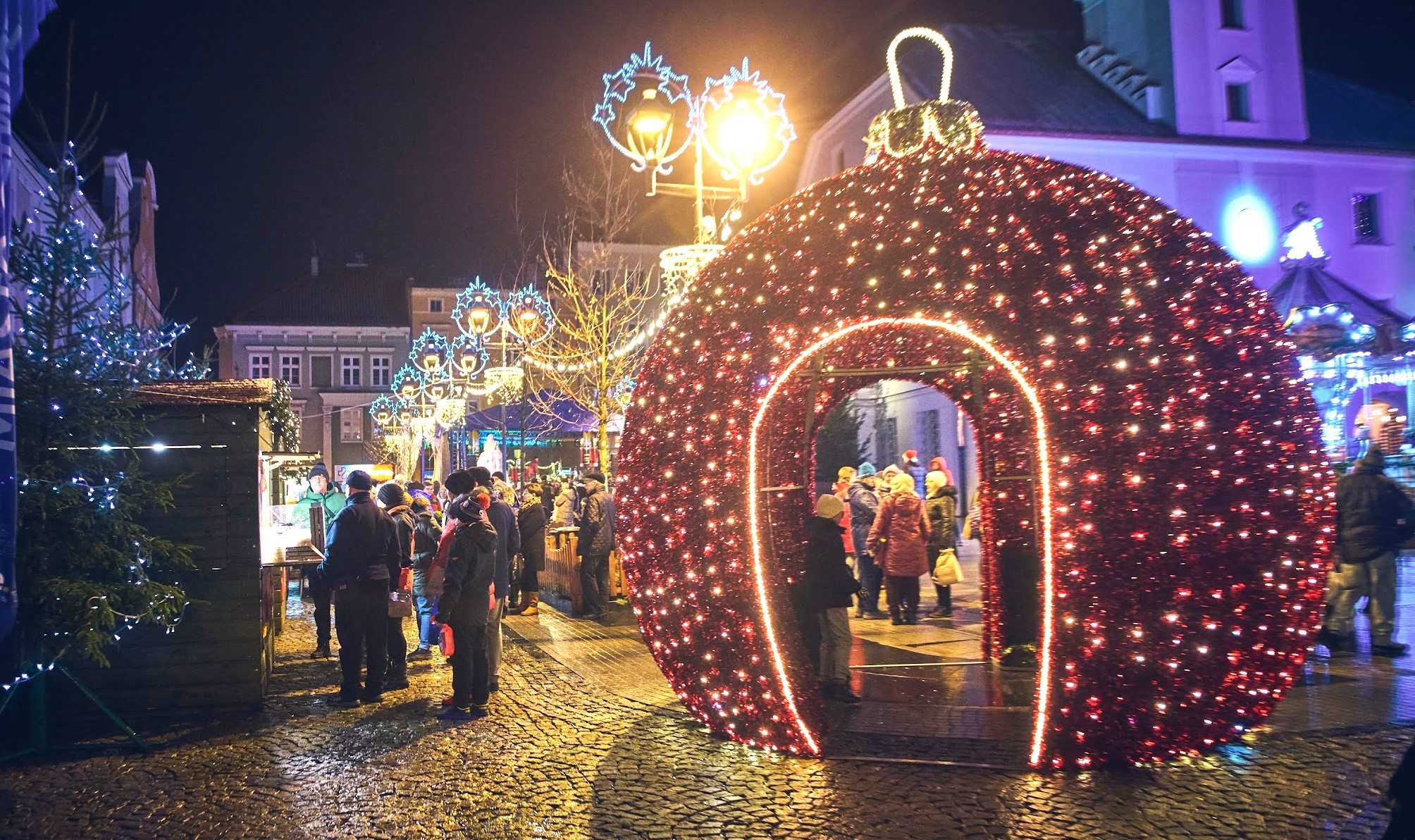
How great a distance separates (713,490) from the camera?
6523mm

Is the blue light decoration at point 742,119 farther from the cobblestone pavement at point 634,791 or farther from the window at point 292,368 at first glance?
the window at point 292,368

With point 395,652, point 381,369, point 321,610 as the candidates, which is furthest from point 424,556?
point 381,369

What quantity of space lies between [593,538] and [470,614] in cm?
538

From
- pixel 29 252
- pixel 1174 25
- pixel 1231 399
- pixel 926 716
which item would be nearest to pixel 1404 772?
pixel 1231 399

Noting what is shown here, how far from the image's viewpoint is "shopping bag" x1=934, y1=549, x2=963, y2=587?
12.1 meters

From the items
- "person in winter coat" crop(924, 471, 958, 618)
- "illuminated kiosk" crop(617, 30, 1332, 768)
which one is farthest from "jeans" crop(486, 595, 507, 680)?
"person in winter coat" crop(924, 471, 958, 618)

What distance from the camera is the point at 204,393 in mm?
8477

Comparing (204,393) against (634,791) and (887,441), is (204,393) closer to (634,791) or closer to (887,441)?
(634,791)

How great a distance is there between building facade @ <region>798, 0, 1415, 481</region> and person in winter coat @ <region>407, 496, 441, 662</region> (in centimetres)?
1771

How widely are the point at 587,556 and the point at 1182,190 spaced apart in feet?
70.5

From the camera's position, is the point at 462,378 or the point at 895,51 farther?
the point at 462,378

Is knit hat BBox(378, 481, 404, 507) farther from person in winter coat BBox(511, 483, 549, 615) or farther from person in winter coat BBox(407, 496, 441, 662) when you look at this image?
person in winter coat BBox(511, 483, 549, 615)

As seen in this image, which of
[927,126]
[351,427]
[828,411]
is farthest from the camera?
[351,427]

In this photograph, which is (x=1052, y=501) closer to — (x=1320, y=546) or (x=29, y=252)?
(x=1320, y=546)
